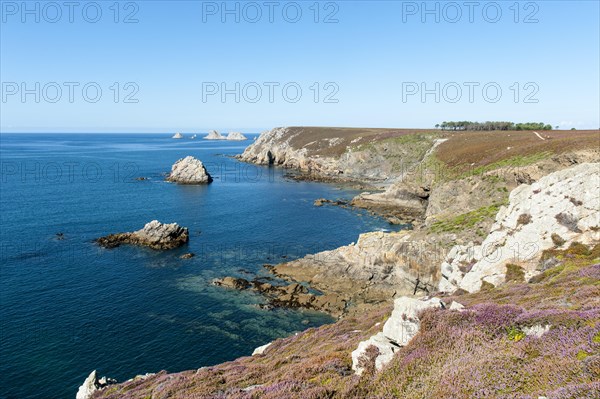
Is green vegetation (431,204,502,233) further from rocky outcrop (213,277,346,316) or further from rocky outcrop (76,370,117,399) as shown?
rocky outcrop (76,370,117,399)

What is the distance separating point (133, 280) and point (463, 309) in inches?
1857

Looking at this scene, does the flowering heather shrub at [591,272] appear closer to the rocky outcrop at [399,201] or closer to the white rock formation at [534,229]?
the white rock formation at [534,229]

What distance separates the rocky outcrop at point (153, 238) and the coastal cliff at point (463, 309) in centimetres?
2236

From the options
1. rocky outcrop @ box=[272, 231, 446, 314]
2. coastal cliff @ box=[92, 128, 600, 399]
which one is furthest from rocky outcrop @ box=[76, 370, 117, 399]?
rocky outcrop @ box=[272, 231, 446, 314]

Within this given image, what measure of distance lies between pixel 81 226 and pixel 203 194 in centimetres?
4006

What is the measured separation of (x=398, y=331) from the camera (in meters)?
15.1

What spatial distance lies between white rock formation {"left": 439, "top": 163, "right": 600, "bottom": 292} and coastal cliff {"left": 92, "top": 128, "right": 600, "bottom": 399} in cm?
13

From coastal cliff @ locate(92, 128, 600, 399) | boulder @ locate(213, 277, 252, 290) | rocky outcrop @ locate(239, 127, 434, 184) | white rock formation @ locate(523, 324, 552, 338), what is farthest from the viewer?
rocky outcrop @ locate(239, 127, 434, 184)

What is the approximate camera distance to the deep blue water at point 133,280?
3419 cm

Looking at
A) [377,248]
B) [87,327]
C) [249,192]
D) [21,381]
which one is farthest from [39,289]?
[249,192]

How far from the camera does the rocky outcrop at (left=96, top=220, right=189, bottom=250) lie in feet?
211

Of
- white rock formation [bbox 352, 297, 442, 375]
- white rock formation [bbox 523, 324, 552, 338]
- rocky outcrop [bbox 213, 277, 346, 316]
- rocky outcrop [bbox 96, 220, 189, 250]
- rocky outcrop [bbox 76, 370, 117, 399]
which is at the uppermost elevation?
white rock formation [bbox 523, 324, 552, 338]

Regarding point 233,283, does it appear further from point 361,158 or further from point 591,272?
point 361,158

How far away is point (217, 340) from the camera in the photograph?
122ft
